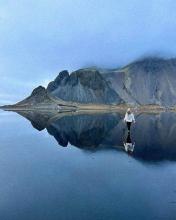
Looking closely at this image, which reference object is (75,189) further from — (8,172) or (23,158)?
(23,158)

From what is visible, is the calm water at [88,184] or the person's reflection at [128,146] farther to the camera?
the person's reflection at [128,146]

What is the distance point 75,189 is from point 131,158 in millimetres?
7950

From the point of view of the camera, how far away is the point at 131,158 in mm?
21125

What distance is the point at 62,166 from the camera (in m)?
18.7

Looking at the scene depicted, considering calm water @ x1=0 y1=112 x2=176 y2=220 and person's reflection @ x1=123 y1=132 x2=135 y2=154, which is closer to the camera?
calm water @ x1=0 y1=112 x2=176 y2=220

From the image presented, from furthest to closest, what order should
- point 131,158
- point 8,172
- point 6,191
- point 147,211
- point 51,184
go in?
point 131,158 → point 8,172 → point 51,184 → point 6,191 → point 147,211

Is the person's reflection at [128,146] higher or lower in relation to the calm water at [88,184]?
higher

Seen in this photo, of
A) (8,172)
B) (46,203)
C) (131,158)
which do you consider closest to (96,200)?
(46,203)

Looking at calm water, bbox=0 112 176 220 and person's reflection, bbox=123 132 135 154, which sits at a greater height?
person's reflection, bbox=123 132 135 154

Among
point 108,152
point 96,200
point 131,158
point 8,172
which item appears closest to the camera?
point 96,200

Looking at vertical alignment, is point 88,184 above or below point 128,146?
below

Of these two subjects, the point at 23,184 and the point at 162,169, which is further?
the point at 162,169

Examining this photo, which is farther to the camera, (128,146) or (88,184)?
(128,146)

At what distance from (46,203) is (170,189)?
155 inches
